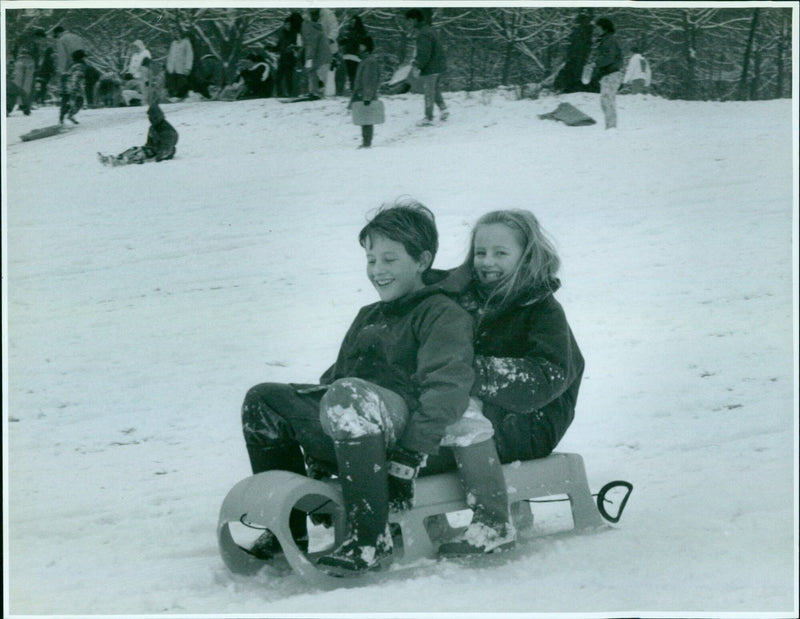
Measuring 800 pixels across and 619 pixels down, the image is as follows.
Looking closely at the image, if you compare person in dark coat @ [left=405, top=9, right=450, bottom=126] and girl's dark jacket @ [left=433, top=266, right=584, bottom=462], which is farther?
person in dark coat @ [left=405, top=9, right=450, bottom=126]

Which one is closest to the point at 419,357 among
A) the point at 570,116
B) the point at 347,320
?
the point at 347,320

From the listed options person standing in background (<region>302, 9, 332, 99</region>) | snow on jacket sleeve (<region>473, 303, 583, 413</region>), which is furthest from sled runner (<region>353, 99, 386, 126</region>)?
snow on jacket sleeve (<region>473, 303, 583, 413</region>)

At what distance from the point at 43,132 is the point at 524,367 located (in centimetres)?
385

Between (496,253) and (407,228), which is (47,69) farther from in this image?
(496,253)

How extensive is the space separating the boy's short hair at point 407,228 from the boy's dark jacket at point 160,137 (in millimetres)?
3196

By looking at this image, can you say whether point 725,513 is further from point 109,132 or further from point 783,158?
point 109,132

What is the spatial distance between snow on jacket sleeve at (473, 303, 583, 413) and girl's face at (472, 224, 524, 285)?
0.61 feet

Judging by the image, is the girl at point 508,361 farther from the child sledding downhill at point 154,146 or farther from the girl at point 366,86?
the child sledding downhill at point 154,146

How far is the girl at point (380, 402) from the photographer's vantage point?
3.34 m

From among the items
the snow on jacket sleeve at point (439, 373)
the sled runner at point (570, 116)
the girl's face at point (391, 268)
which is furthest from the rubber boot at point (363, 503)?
the sled runner at point (570, 116)

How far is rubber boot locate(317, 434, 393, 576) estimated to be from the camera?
10.9 ft

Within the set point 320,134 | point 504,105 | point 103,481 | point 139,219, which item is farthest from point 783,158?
point 103,481

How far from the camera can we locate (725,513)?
4.15 meters

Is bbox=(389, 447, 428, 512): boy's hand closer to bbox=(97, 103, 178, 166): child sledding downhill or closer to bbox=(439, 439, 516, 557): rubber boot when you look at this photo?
bbox=(439, 439, 516, 557): rubber boot
